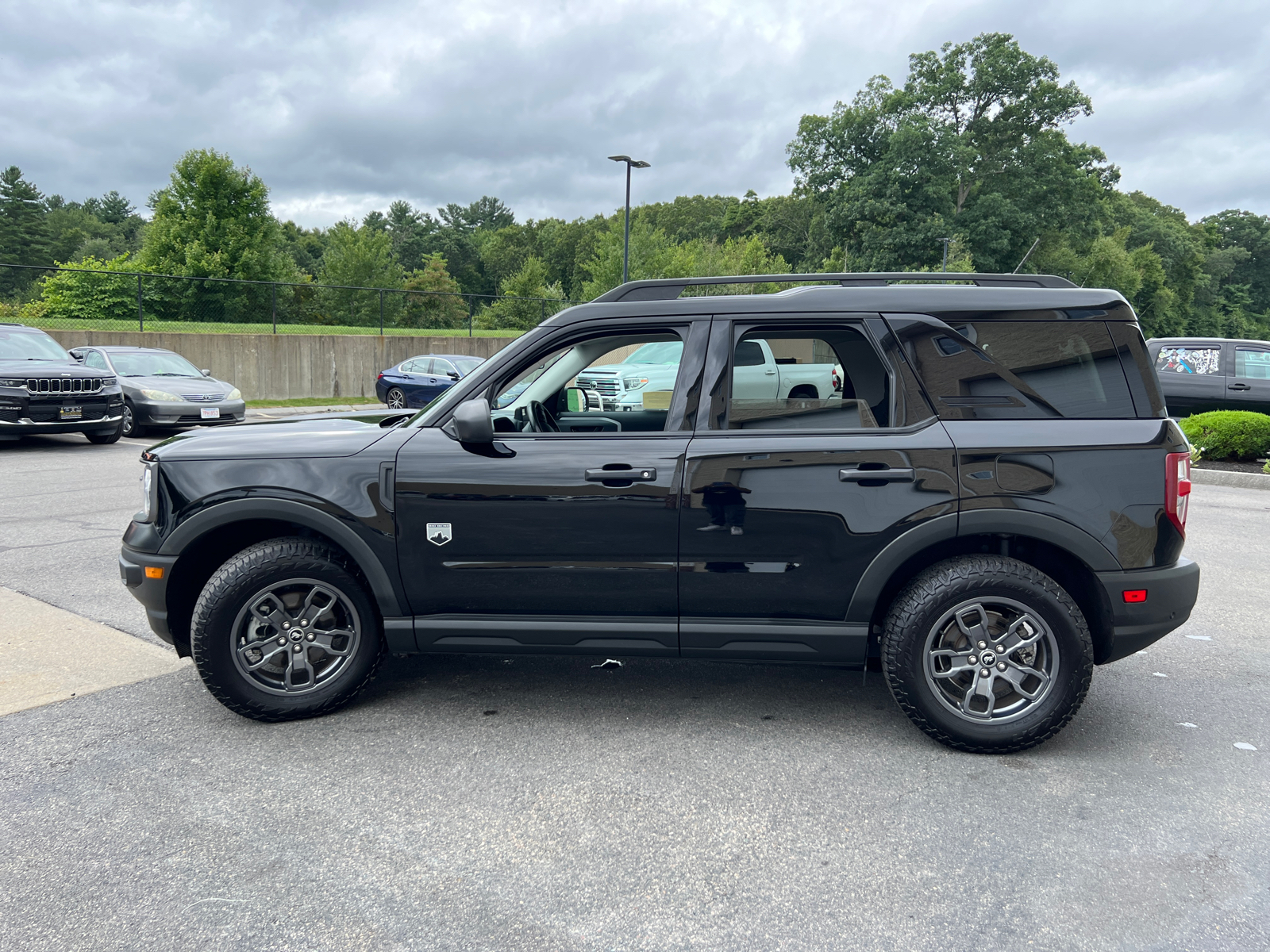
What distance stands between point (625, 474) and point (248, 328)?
24043mm

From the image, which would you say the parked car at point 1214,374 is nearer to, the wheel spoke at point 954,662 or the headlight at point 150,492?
the wheel spoke at point 954,662

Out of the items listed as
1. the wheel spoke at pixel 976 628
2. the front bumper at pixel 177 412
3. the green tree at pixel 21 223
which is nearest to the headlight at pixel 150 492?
the wheel spoke at pixel 976 628

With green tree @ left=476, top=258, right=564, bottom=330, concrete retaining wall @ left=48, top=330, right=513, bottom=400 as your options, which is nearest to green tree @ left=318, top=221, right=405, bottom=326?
green tree @ left=476, top=258, right=564, bottom=330

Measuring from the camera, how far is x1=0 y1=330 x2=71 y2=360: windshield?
1343 centimetres

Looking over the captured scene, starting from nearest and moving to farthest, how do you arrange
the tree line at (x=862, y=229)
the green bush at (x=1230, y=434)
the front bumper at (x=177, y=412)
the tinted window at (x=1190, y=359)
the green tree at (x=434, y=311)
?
the green bush at (x=1230, y=434), the front bumper at (x=177, y=412), the tinted window at (x=1190, y=359), the green tree at (x=434, y=311), the tree line at (x=862, y=229)

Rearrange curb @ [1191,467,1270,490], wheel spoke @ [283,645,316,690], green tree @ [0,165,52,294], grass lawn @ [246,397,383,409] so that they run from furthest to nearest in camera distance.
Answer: green tree @ [0,165,52,294], grass lawn @ [246,397,383,409], curb @ [1191,467,1270,490], wheel spoke @ [283,645,316,690]

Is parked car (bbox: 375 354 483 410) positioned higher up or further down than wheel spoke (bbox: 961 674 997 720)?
higher up

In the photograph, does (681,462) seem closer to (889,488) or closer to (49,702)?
(889,488)

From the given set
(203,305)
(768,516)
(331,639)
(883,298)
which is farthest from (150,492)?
(203,305)

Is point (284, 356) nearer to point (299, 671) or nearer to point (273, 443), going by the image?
point (273, 443)

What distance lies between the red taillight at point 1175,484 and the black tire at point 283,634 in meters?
3.18

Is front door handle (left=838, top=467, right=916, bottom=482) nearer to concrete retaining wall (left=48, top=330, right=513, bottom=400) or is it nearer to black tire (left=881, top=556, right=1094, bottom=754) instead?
black tire (left=881, top=556, right=1094, bottom=754)

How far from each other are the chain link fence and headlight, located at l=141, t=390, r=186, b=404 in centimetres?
847

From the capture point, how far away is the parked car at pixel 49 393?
12578 mm
